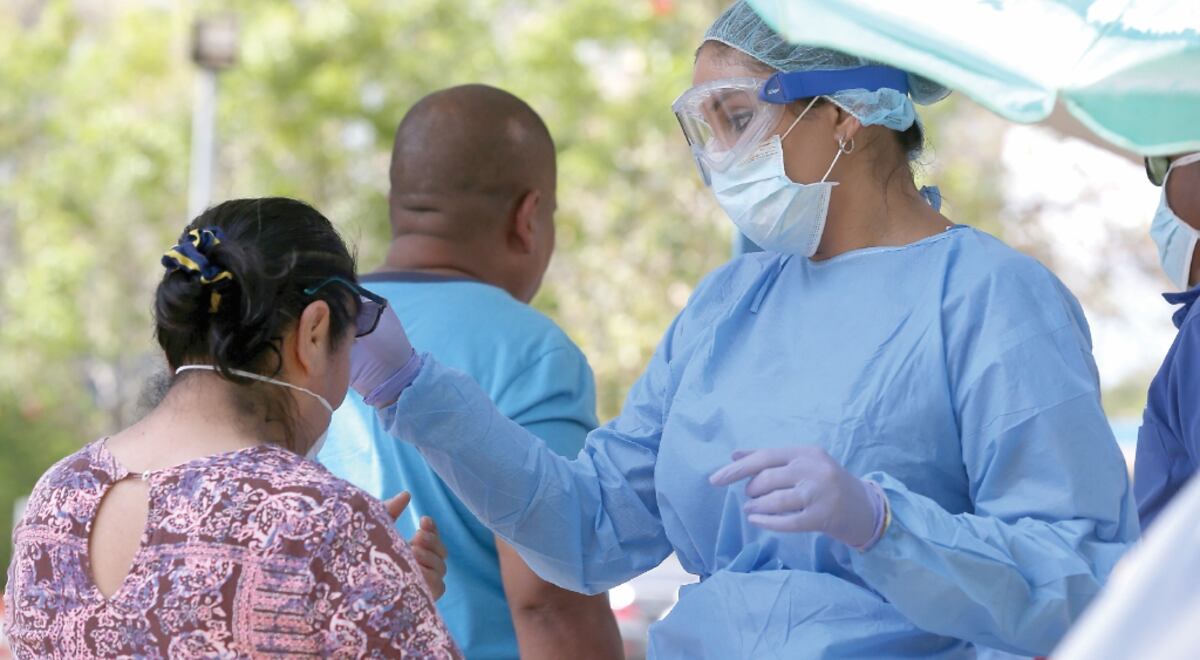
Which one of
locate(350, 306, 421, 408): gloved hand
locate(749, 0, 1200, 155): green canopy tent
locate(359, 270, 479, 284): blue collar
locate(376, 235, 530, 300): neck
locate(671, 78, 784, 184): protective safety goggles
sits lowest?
locate(359, 270, 479, 284): blue collar

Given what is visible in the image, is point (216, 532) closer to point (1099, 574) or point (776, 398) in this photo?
point (776, 398)

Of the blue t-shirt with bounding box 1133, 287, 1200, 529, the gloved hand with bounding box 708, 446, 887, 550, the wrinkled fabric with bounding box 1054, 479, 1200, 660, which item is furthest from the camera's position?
the blue t-shirt with bounding box 1133, 287, 1200, 529

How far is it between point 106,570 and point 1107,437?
1.22 m

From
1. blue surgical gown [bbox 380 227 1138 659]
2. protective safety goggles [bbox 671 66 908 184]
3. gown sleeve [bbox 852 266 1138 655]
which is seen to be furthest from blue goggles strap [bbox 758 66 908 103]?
gown sleeve [bbox 852 266 1138 655]

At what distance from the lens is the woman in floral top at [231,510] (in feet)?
5.58

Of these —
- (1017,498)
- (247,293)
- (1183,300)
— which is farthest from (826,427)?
(1183,300)

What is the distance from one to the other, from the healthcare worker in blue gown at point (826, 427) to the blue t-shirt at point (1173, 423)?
0.56m

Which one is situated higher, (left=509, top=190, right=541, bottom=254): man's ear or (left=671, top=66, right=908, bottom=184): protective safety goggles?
(left=671, top=66, right=908, bottom=184): protective safety goggles

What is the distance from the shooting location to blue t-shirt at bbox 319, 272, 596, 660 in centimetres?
276

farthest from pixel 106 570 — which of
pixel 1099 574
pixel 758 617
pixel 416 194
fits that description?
pixel 416 194

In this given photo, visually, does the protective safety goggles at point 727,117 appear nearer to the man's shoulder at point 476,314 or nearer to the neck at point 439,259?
the man's shoulder at point 476,314

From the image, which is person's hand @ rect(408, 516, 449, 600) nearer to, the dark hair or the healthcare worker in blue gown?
the healthcare worker in blue gown

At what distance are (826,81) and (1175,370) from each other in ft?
2.82

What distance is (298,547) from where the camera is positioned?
5.62ft
